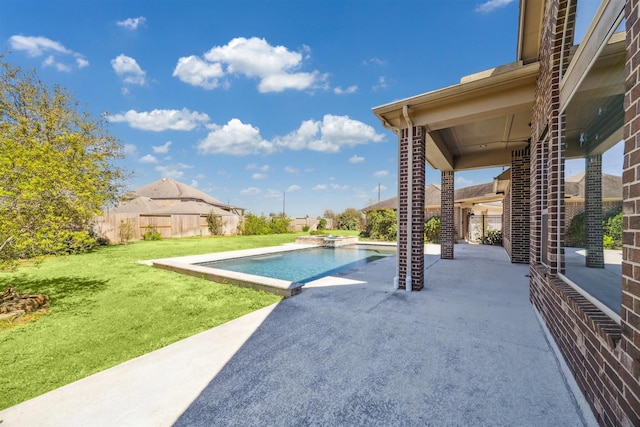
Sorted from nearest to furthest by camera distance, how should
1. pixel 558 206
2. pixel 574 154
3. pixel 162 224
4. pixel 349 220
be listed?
pixel 574 154 → pixel 558 206 → pixel 162 224 → pixel 349 220

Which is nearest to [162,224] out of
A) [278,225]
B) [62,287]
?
[278,225]

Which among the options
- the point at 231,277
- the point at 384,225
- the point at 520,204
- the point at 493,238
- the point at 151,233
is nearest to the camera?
the point at 231,277

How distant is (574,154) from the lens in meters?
2.76

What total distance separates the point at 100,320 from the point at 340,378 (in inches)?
157

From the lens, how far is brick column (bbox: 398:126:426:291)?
5.28 metres

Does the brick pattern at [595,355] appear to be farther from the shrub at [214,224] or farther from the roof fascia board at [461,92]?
the shrub at [214,224]

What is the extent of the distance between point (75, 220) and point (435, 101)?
7.53 m

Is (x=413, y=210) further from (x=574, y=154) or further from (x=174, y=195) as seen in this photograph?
(x=174, y=195)

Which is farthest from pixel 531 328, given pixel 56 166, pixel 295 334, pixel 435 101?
pixel 56 166

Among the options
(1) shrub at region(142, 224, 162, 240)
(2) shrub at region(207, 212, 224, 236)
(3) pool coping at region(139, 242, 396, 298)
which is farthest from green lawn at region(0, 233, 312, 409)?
(2) shrub at region(207, 212, 224, 236)

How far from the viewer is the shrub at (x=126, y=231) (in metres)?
16.6

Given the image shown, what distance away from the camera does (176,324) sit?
3.95m

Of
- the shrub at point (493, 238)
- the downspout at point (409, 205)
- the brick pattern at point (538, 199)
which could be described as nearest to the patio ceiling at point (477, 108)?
the downspout at point (409, 205)

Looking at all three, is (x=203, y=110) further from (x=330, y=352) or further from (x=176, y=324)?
(x=330, y=352)
